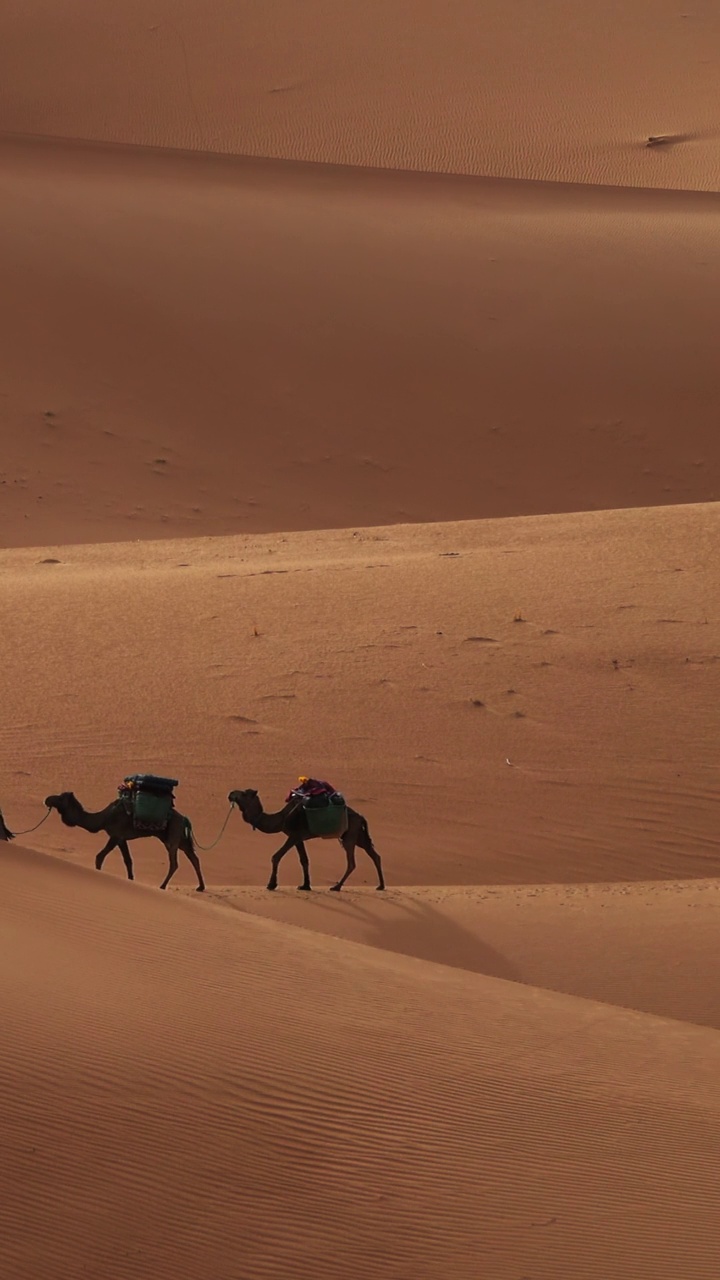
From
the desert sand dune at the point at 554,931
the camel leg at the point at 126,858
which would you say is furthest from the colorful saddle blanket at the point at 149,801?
the desert sand dune at the point at 554,931

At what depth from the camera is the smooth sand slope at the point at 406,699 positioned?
13.9 m

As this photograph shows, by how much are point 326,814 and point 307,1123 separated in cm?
523

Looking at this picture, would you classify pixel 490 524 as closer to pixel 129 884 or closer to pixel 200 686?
pixel 200 686

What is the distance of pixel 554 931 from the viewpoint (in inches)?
463

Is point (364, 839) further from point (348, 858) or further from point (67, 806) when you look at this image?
point (67, 806)

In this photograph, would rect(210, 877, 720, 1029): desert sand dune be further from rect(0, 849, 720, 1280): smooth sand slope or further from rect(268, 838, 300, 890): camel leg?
rect(0, 849, 720, 1280): smooth sand slope

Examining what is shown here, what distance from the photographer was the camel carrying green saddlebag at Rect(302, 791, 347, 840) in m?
12.0

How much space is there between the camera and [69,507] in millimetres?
23578

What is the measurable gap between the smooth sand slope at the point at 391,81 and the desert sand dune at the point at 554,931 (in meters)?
25.3

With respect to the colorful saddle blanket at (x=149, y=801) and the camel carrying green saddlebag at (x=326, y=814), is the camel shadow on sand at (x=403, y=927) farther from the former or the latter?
the colorful saddle blanket at (x=149, y=801)

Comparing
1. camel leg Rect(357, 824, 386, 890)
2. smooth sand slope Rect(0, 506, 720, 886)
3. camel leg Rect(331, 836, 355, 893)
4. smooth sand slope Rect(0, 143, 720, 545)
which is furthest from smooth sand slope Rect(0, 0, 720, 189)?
camel leg Rect(331, 836, 355, 893)

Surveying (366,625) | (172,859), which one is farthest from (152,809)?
(366,625)

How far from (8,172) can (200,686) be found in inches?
800

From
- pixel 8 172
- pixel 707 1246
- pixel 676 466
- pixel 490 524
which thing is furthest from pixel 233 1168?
pixel 8 172
